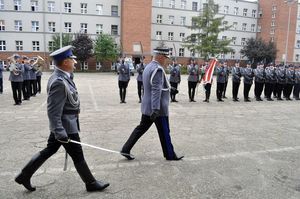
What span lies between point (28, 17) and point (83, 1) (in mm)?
8611

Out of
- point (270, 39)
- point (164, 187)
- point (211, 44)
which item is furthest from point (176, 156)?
point (270, 39)

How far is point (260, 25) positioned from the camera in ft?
199

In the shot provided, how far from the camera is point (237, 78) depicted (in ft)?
48.6

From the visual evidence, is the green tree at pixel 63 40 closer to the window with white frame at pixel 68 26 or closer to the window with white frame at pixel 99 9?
the window with white frame at pixel 68 26

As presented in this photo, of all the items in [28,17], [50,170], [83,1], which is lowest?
[50,170]

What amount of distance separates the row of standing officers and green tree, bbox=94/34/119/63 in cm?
2810

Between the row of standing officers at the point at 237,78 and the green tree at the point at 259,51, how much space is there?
3709cm

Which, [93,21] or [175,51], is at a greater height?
[93,21]

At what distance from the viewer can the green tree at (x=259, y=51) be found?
51.5 m

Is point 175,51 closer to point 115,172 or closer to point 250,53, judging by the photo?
point 250,53

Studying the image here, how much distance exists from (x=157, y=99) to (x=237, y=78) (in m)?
10.8

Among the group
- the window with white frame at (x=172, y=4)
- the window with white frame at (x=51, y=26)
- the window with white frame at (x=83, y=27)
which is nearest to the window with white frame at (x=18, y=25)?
the window with white frame at (x=51, y=26)

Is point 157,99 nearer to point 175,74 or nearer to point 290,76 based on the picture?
point 175,74

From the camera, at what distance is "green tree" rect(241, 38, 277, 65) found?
51.5m
